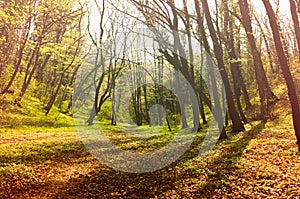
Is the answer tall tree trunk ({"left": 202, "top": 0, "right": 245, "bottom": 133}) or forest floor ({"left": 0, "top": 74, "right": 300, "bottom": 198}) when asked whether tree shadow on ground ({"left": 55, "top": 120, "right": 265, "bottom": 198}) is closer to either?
forest floor ({"left": 0, "top": 74, "right": 300, "bottom": 198})

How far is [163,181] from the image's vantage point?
26.9 feet

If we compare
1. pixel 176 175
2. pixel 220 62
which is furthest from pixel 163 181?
pixel 220 62

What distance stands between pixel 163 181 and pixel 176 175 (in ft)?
2.15

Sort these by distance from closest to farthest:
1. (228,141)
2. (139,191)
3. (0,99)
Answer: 1. (139,191)
2. (228,141)
3. (0,99)

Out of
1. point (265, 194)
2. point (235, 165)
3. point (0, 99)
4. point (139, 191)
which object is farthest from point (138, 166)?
point (0, 99)

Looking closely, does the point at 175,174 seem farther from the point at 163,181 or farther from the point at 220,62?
the point at 220,62

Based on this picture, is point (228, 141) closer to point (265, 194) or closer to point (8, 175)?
point (265, 194)

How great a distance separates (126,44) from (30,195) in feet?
101

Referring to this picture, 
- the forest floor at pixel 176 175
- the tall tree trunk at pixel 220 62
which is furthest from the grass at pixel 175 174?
the tall tree trunk at pixel 220 62

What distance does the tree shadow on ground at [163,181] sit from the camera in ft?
23.6

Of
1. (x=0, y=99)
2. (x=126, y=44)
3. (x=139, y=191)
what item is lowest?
(x=139, y=191)

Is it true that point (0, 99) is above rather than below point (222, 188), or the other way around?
above

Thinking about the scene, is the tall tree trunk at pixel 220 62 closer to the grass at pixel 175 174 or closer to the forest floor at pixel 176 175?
the grass at pixel 175 174

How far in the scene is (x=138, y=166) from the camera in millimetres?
10648
